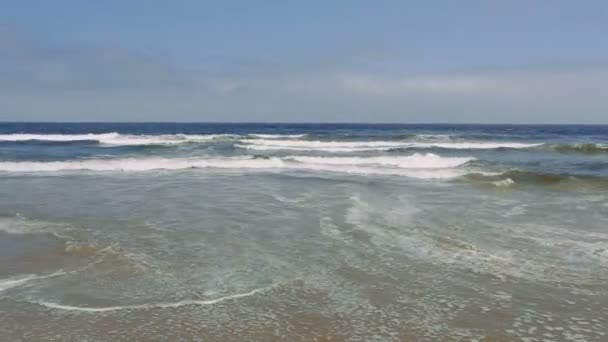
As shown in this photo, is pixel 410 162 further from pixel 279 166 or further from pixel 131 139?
pixel 131 139

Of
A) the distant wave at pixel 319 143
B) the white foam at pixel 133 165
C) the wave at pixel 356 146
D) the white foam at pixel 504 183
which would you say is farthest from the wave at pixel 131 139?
the white foam at pixel 504 183

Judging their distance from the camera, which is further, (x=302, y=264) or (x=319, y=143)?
(x=319, y=143)

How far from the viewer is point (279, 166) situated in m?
21.1

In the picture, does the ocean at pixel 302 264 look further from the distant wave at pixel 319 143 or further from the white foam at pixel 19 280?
the distant wave at pixel 319 143

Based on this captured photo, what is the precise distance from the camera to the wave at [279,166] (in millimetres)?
19094

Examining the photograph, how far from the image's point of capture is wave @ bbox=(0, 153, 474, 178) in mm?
19094

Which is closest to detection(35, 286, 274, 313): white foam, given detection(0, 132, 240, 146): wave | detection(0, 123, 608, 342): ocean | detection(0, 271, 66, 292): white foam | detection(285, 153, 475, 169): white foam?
detection(0, 123, 608, 342): ocean

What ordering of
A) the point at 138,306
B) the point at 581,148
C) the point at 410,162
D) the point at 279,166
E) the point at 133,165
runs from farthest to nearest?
1. the point at 581,148
2. the point at 410,162
3. the point at 279,166
4. the point at 133,165
5. the point at 138,306

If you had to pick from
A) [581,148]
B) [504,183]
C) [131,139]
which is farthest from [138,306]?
[131,139]

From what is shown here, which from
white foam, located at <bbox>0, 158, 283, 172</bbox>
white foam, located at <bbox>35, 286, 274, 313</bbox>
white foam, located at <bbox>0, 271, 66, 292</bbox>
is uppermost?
white foam, located at <bbox>0, 158, 283, 172</bbox>

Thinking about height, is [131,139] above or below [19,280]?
above

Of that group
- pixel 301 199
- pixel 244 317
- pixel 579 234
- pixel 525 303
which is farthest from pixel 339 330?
pixel 301 199

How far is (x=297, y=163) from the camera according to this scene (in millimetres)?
22234

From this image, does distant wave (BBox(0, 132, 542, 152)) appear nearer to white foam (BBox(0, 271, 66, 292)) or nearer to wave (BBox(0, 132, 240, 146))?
wave (BBox(0, 132, 240, 146))
